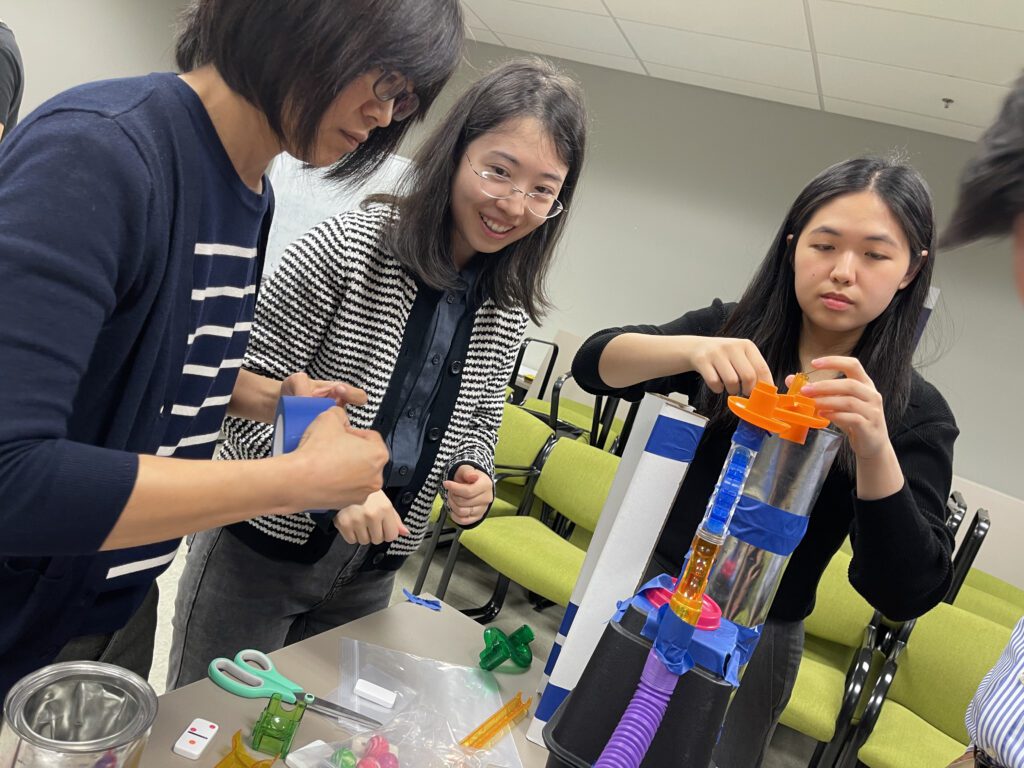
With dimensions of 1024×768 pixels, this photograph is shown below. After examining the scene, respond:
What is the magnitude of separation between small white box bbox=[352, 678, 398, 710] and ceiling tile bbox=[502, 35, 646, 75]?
525cm

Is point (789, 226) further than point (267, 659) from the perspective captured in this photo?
Yes

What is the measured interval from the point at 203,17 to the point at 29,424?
1.43 ft

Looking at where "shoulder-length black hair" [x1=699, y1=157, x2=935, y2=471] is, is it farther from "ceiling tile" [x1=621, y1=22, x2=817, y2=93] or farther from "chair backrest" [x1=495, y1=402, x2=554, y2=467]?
"ceiling tile" [x1=621, y1=22, x2=817, y2=93]

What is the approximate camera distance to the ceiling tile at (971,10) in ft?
10.3

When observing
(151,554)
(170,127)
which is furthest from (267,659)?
(170,127)

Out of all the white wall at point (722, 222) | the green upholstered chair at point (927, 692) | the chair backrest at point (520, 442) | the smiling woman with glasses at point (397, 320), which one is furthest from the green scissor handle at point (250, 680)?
the white wall at point (722, 222)

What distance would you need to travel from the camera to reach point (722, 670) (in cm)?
64

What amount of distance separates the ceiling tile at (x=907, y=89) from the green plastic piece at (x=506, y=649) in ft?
13.6

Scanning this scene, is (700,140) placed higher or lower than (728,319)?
higher

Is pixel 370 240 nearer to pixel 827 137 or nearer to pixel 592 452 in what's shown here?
pixel 592 452

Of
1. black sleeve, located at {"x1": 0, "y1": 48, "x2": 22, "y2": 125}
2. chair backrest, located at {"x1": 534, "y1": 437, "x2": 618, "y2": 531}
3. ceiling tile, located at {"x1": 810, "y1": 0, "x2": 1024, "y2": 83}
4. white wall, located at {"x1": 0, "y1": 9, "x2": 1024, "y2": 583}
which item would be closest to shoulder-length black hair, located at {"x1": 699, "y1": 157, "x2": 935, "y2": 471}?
chair backrest, located at {"x1": 534, "y1": 437, "x2": 618, "y2": 531}

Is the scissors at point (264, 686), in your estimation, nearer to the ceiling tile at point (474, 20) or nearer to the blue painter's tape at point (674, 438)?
the blue painter's tape at point (674, 438)

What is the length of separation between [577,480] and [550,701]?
1948 millimetres

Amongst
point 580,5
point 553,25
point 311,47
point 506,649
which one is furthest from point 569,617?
point 553,25
